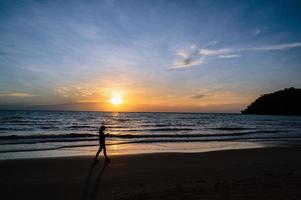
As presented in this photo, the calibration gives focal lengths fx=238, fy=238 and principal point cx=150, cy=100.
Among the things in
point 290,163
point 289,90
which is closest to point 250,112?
point 289,90

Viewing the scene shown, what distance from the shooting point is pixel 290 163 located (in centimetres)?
1241

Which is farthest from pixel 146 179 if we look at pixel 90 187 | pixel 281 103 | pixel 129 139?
pixel 281 103

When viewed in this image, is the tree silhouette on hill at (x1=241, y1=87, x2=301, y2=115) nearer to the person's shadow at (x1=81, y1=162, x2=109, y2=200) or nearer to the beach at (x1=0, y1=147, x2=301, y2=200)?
the beach at (x1=0, y1=147, x2=301, y2=200)

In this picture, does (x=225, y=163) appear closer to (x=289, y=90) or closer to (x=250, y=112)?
(x=289, y=90)

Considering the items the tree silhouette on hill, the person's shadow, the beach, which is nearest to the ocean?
the beach

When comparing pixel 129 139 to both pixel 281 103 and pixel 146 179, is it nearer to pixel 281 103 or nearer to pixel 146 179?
pixel 146 179

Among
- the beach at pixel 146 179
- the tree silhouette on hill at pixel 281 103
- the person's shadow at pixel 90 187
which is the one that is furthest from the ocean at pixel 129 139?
the tree silhouette on hill at pixel 281 103

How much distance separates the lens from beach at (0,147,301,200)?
7016 millimetres

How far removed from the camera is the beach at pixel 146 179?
7016mm

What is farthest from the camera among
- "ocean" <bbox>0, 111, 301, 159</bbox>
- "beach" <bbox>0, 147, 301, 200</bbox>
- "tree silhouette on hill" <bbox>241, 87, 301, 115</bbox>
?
"tree silhouette on hill" <bbox>241, 87, 301, 115</bbox>

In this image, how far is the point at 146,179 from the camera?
8945 millimetres

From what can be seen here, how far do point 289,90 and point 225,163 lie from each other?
6092 inches

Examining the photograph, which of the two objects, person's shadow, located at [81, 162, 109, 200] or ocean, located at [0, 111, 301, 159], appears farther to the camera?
ocean, located at [0, 111, 301, 159]

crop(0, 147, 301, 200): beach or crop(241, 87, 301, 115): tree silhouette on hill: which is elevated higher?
crop(241, 87, 301, 115): tree silhouette on hill
